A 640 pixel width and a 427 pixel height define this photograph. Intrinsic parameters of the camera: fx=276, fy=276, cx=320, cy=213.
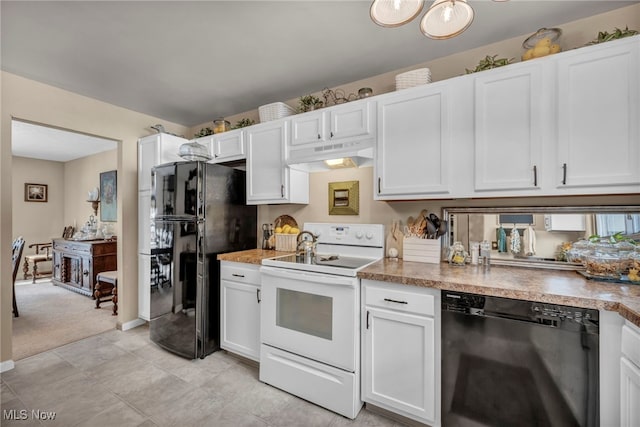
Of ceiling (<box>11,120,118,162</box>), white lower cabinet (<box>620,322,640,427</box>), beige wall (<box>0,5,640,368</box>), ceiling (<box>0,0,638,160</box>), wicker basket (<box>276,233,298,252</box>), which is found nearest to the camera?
white lower cabinet (<box>620,322,640,427</box>)

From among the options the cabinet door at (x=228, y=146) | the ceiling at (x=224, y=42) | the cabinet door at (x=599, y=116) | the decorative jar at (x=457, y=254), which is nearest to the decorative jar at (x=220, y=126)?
the cabinet door at (x=228, y=146)

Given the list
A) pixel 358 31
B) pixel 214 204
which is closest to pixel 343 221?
pixel 214 204

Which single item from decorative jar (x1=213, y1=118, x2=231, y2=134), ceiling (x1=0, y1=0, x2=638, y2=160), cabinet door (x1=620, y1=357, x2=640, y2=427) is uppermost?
ceiling (x1=0, y1=0, x2=638, y2=160)

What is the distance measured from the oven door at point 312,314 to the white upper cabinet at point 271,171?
80 centimetres

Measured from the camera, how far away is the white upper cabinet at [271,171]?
8.49 feet

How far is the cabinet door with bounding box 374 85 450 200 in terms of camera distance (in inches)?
74.5

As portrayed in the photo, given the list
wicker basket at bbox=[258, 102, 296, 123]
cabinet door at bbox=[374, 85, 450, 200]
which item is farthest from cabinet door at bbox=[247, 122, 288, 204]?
cabinet door at bbox=[374, 85, 450, 200]

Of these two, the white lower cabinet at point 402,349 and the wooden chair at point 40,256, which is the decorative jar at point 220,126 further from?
the wooden chair at point 40,256

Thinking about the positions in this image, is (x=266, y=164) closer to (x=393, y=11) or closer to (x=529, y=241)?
(x=393, y=11)

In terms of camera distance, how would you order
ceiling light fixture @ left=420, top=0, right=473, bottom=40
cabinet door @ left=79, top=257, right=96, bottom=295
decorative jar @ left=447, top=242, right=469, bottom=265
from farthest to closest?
cabinet door @ left=79, top=257, right=96, bottom=295, decorative jar @ left=447, top=242, right=469, bottom=265, ceiling light fixture @ left=420, top=0, right=473, bottom=40

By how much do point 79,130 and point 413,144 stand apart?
11.0 ft

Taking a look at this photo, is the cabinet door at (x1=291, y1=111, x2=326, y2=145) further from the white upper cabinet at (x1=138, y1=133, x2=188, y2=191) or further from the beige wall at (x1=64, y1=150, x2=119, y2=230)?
the beige wall at (x1=64, y1=150, x2=119, y2=230)

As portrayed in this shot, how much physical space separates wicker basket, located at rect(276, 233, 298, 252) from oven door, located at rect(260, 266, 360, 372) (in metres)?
0.67

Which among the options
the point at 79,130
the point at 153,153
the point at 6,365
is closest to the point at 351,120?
the point at 153,153
